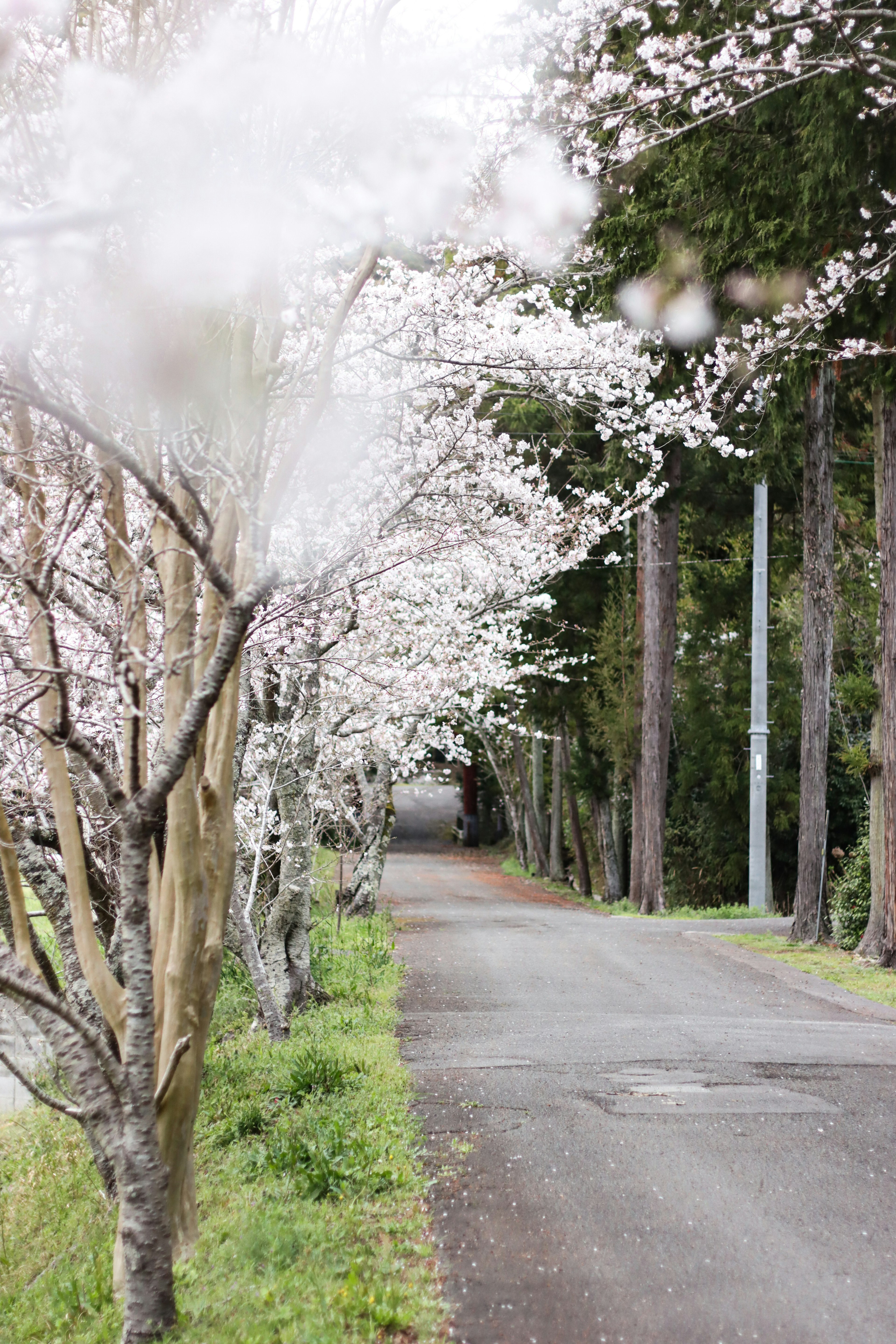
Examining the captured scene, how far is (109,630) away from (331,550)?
3860mm

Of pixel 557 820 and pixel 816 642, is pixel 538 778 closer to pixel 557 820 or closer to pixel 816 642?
pixel 557 820

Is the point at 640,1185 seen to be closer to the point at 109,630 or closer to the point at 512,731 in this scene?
the point at 109,630

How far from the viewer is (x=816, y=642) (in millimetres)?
16281

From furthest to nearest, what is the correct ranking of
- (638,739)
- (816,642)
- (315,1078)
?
(638,739), (816,642), (315,1078)

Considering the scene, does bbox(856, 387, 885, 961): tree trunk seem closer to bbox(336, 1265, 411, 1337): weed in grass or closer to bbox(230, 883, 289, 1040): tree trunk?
bbox(230, 883, 289, 1040): tree trunk

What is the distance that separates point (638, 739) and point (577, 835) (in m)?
7.02

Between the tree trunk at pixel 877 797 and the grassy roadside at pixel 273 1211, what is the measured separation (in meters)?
6.36

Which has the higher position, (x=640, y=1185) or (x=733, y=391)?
(x=733, y=391)

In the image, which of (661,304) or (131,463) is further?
(661,304)

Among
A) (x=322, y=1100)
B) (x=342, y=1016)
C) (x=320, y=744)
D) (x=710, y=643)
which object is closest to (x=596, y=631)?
(x=710, y=643)

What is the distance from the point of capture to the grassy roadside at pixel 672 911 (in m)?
20.4

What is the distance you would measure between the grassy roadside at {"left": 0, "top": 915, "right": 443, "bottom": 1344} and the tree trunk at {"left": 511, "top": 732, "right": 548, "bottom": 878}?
2389 centimetres

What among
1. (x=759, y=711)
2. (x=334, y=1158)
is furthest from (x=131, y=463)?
(x=759, y=711)

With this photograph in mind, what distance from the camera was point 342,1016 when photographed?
32.5 feet
